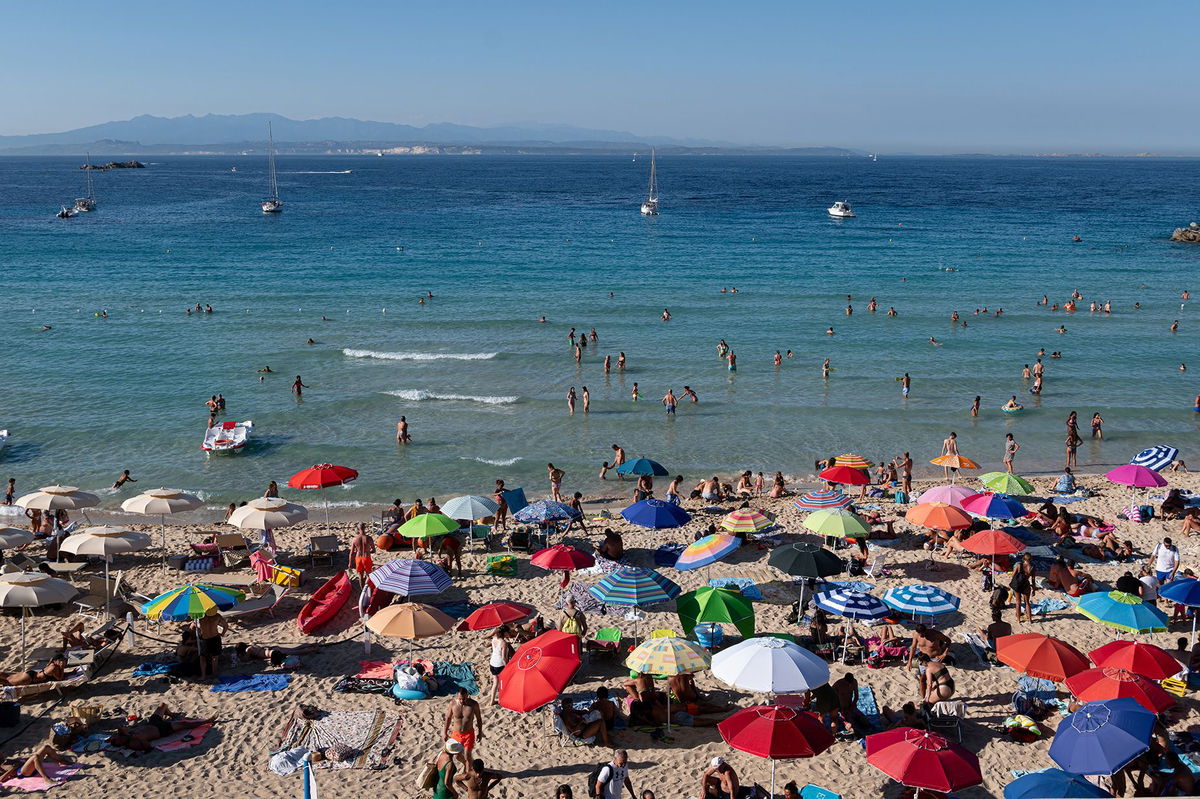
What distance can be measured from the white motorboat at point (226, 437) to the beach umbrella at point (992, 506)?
1928cm

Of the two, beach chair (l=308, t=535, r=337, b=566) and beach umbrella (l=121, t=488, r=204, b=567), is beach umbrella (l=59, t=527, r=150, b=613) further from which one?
beach chair (l=308, t=535, r=337, b=566)

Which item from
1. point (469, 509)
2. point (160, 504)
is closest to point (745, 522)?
point (469, 509)

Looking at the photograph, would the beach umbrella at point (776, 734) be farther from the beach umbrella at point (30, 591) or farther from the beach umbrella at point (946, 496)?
the beach umbrella at point (30, 591)

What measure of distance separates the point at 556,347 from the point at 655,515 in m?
21.8

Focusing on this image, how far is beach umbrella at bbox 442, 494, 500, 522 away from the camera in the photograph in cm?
1817

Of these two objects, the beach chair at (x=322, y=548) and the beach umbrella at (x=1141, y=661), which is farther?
the beach chair at (x=322, y=548)

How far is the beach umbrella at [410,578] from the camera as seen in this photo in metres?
15.0

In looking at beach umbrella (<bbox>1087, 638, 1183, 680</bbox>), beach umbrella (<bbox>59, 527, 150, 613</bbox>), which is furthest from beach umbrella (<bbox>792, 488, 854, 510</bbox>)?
beach umbrella (<bbox>59, 527, 150, 613</bbox>)

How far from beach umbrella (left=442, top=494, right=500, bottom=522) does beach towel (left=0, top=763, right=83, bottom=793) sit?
7.95 metres

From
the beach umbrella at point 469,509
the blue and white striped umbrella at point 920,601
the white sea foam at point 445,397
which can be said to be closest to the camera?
the blue and white striped umbrella at point 920,601

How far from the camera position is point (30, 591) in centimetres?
1403

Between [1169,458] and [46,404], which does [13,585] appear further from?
[1169,458]

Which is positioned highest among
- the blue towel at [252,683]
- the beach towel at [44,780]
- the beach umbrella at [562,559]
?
the beach umbrella at [562,559]

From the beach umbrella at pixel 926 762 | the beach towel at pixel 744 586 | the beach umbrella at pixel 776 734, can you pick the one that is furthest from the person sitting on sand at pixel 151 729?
the beach umbrella at pixel 926 762
